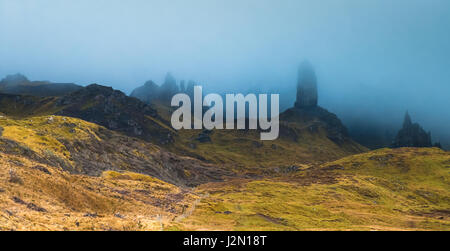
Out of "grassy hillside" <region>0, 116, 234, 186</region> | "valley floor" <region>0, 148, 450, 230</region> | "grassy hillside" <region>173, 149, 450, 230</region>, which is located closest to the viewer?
"valley floor" <region>0, 148, 450, 230</region>

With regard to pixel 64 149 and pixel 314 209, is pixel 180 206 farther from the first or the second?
pixel 64 149

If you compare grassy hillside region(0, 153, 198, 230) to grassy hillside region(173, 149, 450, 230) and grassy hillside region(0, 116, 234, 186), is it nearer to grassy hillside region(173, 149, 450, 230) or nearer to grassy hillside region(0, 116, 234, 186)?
grassy hillside region(173, 149, 450, 230)

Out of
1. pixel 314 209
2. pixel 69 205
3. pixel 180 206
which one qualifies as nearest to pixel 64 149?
pixel 180 206

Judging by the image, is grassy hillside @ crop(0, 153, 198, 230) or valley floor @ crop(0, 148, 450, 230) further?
valley floor @ crop(0, 148, 450, 230)

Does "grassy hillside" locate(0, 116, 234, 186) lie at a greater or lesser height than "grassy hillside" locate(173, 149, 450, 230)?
greater

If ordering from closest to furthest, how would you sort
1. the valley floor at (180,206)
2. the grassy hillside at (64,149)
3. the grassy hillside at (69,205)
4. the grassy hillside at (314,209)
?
the grassy hillside at (69,205) < the valley floor at (180,206) < the grassy hillside at (314,209) < the grassy hillside at (64,149)

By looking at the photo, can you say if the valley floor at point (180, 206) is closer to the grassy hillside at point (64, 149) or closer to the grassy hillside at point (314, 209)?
the grassy hillside at point (314, 209)

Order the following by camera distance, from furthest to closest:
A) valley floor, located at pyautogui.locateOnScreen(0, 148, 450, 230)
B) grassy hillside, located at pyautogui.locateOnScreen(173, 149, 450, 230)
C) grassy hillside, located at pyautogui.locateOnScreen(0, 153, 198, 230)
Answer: grassy hillside, located at pyautogui.locateOnScreen(173, 149, 450, 230)
valley floor, located at pyautogui.locateOnScreen(0, 148, 450, 230)
grassy hillside, located at pyautogui.locateOnScreen(0, 153, 198, 230)

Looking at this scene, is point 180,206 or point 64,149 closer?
point 180,206

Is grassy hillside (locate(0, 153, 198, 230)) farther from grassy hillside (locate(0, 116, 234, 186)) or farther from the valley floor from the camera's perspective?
grassy hillside (locate(0, 116, 234, 186))

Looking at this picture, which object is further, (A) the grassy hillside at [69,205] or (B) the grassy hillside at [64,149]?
(B) the grassy hillside at [64,149]

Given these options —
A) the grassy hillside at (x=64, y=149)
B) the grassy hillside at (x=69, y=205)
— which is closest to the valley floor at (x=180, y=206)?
the grassy hillside at (x=69, y=205)

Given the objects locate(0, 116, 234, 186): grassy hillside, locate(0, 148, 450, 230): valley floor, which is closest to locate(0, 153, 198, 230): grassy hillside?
locate(0, 148, 450, 230): valley floor
